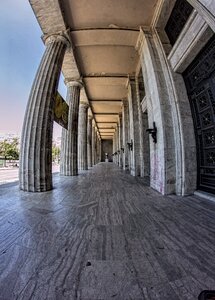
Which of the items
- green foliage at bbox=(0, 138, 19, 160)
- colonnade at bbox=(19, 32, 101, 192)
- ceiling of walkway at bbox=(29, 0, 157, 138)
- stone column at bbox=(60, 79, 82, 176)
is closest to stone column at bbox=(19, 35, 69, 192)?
colonnade at bbox=(19, 32, 101, 192)

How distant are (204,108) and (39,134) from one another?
4.94 metres

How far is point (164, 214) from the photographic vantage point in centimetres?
296

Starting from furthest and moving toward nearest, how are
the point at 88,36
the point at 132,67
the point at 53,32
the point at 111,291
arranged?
the point at 132,67
the point at 88,36
the point at 53,32
the point at 111,291

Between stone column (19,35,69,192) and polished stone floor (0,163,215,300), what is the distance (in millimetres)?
2189

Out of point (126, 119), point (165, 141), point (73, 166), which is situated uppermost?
point (126, 119)

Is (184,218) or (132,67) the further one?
(132,67)

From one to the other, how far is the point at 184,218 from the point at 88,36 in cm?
801

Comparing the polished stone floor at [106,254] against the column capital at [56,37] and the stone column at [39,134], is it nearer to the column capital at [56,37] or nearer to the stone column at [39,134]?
the stone column at [39,134]

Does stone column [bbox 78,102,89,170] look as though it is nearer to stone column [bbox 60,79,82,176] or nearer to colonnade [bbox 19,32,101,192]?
stone column [bbox 60,79,82,176]

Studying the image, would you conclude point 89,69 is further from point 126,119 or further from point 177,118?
point 177,118

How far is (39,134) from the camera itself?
5.36 meters

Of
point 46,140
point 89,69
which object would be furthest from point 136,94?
point 46,140

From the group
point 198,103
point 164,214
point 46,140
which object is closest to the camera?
point 164,214

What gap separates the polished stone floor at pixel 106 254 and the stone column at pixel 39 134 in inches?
86.2
